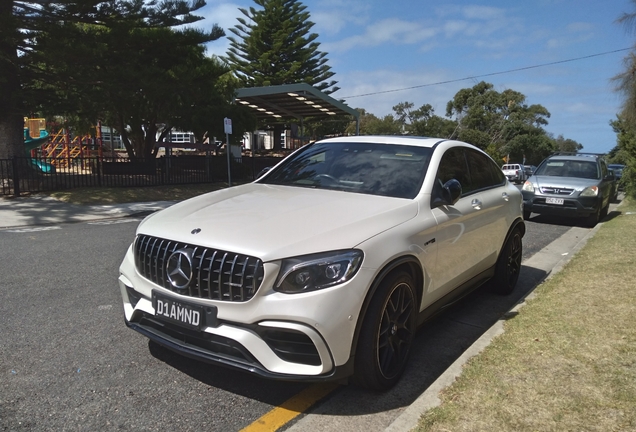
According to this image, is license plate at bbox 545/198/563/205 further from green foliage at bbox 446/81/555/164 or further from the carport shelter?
green foliage at bbox 446/81/555/164

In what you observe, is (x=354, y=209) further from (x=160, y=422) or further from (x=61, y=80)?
(x=61, y=80)

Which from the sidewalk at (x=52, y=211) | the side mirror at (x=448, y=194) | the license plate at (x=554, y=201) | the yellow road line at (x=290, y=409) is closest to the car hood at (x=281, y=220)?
the side mirror at (x=448, y=194)

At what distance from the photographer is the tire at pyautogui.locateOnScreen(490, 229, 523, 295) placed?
5328mm

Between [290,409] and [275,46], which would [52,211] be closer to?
[290,409]

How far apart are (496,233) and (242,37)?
130ft

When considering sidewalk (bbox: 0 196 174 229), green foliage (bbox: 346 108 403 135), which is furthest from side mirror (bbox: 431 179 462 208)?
green foliage (bbox: 346 108 403 135)

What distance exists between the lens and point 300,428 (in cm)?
284

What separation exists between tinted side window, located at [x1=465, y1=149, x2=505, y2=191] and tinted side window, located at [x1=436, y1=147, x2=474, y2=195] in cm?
14

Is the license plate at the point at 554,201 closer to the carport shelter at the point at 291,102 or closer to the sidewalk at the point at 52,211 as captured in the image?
the sidewalk at the point at 52,211

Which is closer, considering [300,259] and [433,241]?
[300,259]

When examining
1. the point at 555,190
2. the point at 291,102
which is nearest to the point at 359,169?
the point at 555,190

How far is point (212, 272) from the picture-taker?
288 centimetres

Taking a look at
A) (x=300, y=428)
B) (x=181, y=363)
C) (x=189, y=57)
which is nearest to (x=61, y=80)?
(x=189, y=57)

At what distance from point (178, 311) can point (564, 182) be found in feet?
35.0
